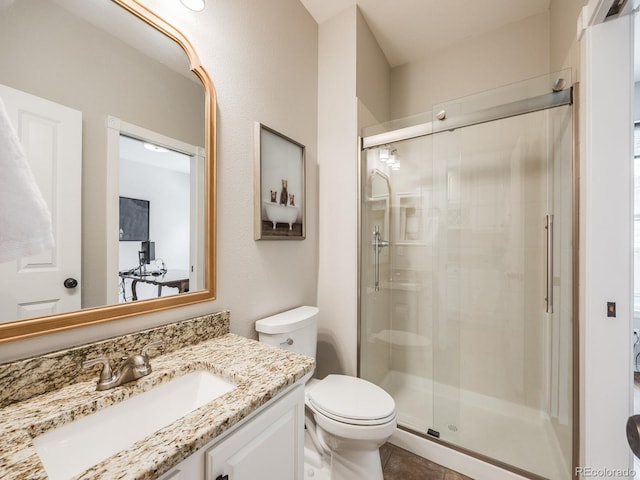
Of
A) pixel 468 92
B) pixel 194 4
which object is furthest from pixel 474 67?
pixel 194 4

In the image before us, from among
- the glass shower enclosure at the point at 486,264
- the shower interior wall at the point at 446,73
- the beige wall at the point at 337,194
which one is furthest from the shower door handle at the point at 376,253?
the beige wall at the point at 337,194

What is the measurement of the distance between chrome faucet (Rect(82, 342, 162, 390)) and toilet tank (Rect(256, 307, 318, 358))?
0.58 metres

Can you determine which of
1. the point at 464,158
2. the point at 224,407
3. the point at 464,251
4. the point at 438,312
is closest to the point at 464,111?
the point at 464,158

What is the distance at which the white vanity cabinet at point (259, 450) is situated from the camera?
2.02 feet

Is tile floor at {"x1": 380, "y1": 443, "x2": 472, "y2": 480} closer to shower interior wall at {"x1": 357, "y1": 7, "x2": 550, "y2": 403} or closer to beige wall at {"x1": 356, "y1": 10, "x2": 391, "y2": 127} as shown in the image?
shower interior wall at {"x1": 357, "y1": 7, "x2": 550, "y2": 403}

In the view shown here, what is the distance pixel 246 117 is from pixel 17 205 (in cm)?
106

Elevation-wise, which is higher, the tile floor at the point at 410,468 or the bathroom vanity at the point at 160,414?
the bathroom vanity at the point at 160,414

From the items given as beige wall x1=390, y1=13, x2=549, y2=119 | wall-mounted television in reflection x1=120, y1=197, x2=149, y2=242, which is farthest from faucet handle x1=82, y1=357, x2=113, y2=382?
beige wall x1=390, y1=13, x2=549, y2=119

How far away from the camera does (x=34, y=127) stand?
751mm

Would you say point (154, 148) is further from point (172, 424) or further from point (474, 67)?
point (474, 67)

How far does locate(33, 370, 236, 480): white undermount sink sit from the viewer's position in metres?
0.63

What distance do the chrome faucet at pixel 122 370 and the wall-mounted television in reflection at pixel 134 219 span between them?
1.30 ft

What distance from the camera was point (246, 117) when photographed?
138 centimetres

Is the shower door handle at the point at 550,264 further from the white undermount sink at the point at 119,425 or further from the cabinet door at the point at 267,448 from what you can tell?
the white undermount sink at the point at 119,425
